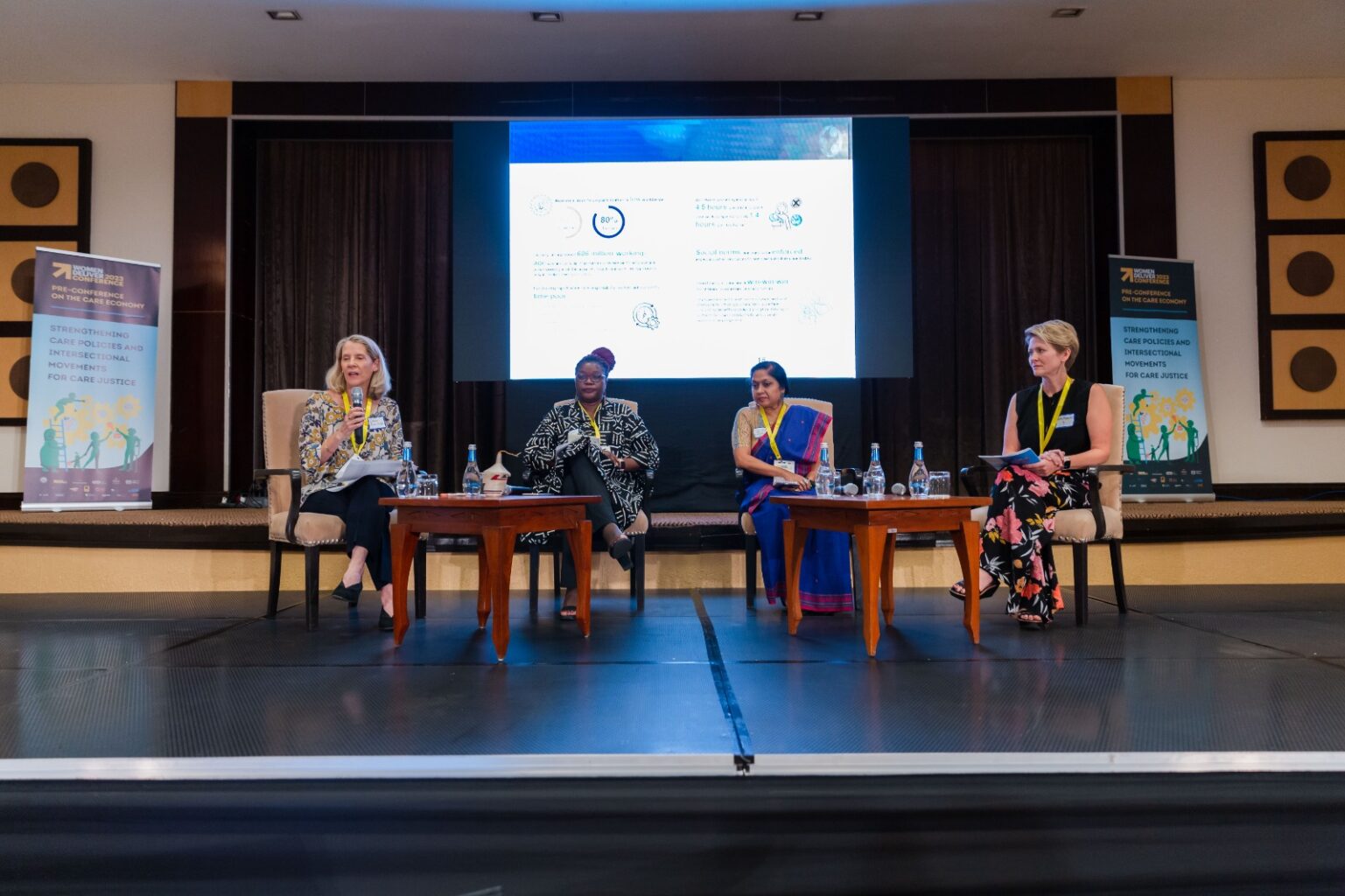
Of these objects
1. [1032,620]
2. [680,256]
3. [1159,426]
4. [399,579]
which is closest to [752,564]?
[1032,620]

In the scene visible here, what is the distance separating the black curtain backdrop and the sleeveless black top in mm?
2393

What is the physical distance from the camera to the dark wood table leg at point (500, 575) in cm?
288

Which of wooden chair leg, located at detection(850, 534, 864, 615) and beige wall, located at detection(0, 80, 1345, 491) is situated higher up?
beige wall, located at detection(0, 80, 1345, 491)

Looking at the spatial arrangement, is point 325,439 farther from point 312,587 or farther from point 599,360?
point 599,360

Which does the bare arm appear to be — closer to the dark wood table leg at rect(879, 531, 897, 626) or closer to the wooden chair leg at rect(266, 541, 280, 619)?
the dark wood table leg at rect(879, 531, 897, 626)

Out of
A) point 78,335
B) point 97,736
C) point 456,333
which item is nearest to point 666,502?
point 456,333

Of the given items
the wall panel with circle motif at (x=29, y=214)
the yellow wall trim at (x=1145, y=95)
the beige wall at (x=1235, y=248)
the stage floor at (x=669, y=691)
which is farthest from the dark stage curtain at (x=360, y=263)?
the beige wall at (x=1235, y=248)

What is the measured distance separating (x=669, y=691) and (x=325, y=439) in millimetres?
1987

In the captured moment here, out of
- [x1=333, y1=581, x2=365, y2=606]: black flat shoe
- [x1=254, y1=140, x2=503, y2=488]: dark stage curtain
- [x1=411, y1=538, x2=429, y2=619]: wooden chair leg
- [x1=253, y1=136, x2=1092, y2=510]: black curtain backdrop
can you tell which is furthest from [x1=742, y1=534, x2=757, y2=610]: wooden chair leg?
[x1=254, y1=140, x2=503, y2=488]: dark stage curtain

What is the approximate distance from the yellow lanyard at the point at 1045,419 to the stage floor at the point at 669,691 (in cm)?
71

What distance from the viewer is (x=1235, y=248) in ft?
19.9

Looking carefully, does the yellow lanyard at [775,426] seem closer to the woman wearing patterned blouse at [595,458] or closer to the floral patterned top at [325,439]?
the woman wearing patterned blouse at [595,458]

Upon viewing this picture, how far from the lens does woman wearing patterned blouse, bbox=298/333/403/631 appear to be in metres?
3.59

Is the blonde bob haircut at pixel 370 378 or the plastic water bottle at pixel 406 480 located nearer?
the plastic water bottle at pixel 406 480
